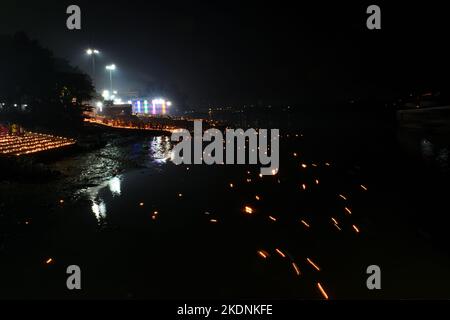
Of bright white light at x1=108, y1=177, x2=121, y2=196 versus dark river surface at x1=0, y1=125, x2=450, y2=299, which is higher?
bright white light at x1=108, y1=177, x2=121, y2=196

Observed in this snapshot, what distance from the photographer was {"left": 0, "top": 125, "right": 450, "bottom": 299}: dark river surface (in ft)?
23.1

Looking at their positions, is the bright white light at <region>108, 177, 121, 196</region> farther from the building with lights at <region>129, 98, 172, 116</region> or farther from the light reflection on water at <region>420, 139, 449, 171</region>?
the building with lights at <region>129, 98, 172, 116</region>

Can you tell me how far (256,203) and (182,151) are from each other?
15.1 meters

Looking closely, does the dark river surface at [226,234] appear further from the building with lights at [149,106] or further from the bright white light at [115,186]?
the building with lights at [149,106]

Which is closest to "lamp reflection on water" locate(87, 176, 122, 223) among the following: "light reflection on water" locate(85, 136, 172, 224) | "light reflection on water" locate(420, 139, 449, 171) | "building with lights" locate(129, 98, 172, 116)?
"light reflection on water" locate(85, 136, 172, 224)

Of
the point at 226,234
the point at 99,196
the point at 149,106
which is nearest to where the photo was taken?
the point at 226,234

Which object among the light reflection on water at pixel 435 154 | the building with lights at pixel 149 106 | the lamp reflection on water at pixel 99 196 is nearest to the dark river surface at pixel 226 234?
the lamp reflection on water at pixel 99 196

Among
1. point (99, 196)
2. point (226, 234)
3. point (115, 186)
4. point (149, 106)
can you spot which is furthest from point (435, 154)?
point (149, 106)

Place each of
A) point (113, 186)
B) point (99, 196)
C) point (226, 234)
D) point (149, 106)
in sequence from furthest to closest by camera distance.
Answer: point (149, 106), point (113, 186), point (99, 196), point (226, 234)

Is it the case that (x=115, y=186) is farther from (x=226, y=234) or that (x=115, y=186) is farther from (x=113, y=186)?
(x=226, y=234)

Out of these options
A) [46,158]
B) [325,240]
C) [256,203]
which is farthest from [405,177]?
[46,158]

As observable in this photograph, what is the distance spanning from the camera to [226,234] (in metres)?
9.79

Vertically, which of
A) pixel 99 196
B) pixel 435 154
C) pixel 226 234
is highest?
pixel 435 154
